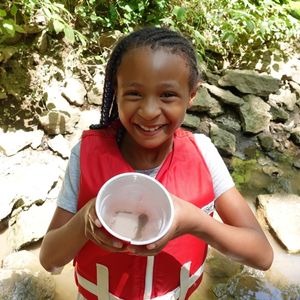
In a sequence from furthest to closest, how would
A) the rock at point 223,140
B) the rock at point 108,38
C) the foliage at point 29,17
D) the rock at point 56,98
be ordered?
the rock at point 108,38 → the rock at point 223,140 → the rock at point 56,98 → the foliage at point 29,17

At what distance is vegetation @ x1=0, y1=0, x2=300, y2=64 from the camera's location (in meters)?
3.59

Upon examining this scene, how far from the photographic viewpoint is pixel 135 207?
→ 1062mm

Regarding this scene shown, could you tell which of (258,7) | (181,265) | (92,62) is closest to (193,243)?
(181,265)

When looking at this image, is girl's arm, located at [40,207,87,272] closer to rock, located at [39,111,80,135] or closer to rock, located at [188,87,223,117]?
rock, located at [39,111,80,135]

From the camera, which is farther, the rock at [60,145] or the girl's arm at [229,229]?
the rock at [60,145]

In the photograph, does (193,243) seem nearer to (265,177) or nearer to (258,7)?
(265,177)

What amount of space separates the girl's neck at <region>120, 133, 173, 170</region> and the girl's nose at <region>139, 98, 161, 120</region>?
8.3 inches

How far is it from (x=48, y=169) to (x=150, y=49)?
201cm

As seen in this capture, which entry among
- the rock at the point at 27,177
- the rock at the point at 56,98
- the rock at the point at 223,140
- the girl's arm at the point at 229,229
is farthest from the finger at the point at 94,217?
the rock at the point at 223,140

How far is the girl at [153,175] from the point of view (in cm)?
113

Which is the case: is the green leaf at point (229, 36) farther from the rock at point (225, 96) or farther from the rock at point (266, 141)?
the rock at point (266, 141)

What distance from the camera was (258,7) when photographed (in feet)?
13.8

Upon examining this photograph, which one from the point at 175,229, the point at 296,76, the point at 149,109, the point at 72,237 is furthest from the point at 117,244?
the point at 296,76

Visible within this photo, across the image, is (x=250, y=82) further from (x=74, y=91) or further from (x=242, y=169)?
(x=74, y=91)
